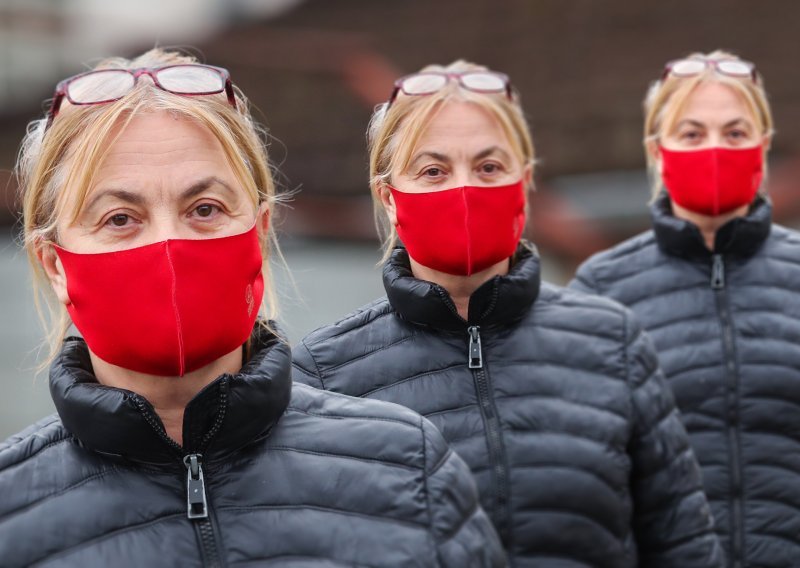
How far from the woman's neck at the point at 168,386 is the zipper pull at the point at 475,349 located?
1.11 m

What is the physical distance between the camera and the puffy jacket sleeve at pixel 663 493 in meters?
3.42

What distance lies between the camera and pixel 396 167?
11.8 feet

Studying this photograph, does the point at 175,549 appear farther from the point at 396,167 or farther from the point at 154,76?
the point at 396,167

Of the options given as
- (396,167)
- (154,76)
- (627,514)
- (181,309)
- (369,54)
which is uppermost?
(154,76)

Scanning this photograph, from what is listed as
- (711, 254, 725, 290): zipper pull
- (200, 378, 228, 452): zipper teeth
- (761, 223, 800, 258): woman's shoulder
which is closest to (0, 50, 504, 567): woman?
(200, 378, 228, 452): zipper teeth

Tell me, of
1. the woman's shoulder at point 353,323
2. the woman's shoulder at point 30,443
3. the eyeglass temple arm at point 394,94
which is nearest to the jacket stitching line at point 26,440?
the woman's shoulder at point 30,443

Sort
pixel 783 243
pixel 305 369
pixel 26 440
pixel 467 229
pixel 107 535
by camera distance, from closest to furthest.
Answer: pixel 107 535 < pixel 26 440 < pixel 305 369 < pixel 467 229 < pixel 783 243

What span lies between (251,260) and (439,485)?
0.48 m

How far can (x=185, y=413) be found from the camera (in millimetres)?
2270

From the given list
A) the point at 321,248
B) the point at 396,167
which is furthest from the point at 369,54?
the point at 396,167

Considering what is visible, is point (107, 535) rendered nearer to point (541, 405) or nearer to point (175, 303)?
point (175, 303)

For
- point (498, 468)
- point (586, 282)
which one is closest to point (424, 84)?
point (498, 468)

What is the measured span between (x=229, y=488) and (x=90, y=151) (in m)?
0.58

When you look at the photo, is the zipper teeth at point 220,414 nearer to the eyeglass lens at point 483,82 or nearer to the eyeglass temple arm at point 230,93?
the eyeglass temple arm at point 230,93
